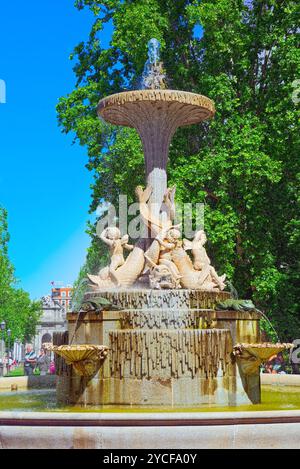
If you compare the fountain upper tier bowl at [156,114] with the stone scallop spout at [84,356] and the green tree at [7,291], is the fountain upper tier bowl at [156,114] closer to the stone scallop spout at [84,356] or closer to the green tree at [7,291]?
the stone scallop spout at [84,356]

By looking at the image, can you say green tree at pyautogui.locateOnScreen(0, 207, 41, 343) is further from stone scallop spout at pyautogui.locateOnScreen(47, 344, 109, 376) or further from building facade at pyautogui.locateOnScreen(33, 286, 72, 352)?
building facade at pyautogui.locateOnScreen(33, 286, 72, 352)

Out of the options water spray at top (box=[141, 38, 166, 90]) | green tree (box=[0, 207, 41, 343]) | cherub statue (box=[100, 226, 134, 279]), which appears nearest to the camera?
cherub statue (box=[100, 226, 134, 279])

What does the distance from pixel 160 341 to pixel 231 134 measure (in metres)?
12.9

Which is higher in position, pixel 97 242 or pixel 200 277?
pixel 97 242

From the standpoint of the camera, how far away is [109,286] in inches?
518

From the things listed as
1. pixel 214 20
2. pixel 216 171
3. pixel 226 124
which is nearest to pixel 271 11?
pixel 214 20

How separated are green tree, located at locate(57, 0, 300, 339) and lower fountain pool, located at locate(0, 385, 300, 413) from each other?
801cm

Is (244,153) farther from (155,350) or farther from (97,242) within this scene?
(155,350)

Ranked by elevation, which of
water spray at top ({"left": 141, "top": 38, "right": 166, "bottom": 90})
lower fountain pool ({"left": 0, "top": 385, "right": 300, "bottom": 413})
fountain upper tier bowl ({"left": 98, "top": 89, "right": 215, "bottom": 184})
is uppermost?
water spray at top ({"left": 141, "top": 38, "right": 166, "bottom": 90})

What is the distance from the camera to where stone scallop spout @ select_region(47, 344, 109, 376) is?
10.4m

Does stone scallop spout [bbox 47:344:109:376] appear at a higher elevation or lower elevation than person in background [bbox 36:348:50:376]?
higher

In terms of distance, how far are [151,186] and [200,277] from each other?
239cm

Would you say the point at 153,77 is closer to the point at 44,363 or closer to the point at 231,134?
the point at 231,134

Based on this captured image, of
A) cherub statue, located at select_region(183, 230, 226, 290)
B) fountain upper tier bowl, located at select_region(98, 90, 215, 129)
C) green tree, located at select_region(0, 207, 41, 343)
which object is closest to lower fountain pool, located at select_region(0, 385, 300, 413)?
cherub statue, located at select_region(183, 230, 226, 290)
